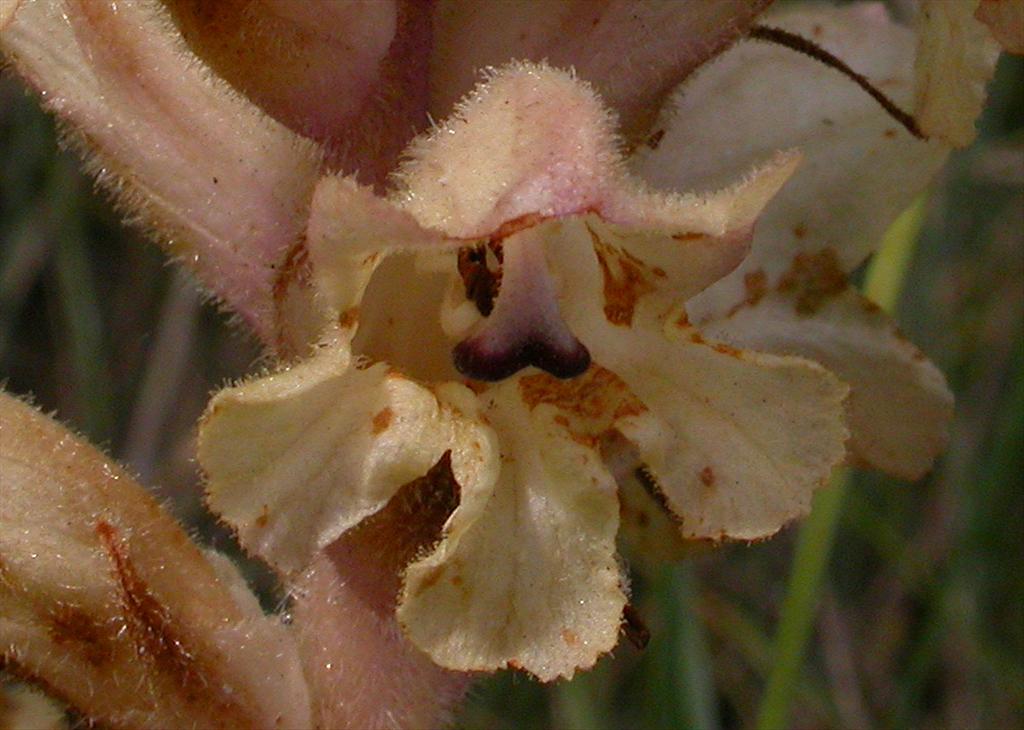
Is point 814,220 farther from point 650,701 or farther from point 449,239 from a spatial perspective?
point 650,701

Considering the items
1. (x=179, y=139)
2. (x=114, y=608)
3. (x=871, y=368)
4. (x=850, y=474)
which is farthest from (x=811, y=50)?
(x=850, y=474)

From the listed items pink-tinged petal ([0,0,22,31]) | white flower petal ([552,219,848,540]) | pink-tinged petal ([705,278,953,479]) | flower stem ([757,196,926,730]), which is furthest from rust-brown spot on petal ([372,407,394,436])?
flower stem ([757,196,926,730])

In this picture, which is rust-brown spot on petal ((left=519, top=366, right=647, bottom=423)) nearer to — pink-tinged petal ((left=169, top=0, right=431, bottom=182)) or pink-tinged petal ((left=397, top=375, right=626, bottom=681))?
pink-tinged petal ((left=397, top=375, right=626, bottom=681))

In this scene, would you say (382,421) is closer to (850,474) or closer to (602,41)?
(602,41)

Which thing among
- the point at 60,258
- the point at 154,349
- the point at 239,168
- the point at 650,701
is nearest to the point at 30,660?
the point at 239,168

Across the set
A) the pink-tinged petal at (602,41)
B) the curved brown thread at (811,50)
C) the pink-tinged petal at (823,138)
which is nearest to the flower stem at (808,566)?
the pink-tinged petal at (823,138)
